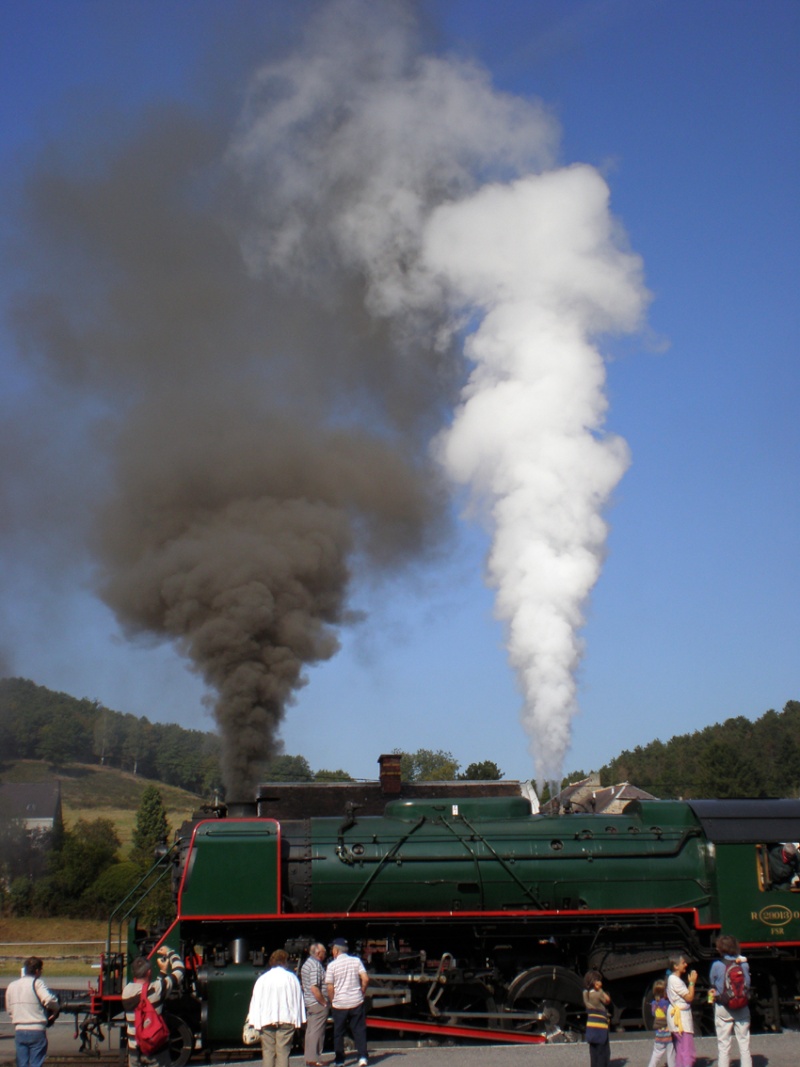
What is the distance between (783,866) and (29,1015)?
30.8 ft

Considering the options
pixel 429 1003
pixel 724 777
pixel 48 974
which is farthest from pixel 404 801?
pixel 724 777

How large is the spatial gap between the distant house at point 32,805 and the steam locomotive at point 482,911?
4723 cm

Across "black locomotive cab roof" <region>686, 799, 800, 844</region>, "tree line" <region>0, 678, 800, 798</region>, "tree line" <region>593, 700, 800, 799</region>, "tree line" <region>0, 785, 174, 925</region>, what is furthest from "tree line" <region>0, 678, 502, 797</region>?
"black locomotive cab roof" <region>686, 799, 800, 844</region>

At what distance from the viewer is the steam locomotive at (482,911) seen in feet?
38.3

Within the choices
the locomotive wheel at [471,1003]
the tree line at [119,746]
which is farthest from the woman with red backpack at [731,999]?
the tree line at [119,746]

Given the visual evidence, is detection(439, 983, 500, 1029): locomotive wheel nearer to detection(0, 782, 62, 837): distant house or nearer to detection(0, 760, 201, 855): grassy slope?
detection(0, 782, 62, 837): distant house

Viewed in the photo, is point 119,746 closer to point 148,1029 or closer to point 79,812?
point 79,812

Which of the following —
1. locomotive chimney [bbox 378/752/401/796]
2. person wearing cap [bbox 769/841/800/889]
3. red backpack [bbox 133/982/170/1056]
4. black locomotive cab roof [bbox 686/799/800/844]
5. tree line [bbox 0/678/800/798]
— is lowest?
red backpack [bbox 133/982/170/1056]

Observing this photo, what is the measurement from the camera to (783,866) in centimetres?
1267

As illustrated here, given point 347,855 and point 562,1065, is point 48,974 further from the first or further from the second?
point 562,1065

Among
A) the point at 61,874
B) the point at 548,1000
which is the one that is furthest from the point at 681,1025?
the point at 61,874

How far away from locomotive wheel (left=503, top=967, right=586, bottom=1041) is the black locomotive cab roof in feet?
8.89

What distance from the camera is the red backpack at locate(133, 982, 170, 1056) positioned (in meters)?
8.68

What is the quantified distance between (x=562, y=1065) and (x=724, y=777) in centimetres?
Result: 7306
